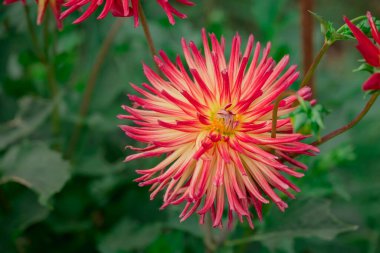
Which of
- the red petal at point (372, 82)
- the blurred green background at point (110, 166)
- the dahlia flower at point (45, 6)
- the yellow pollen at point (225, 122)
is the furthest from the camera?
the blurred green background at point (110, 166)

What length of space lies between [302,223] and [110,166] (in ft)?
1.87

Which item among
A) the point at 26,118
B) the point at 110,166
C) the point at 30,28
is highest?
the point at 30,28

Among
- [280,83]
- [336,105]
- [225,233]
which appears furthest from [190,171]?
[336,105]

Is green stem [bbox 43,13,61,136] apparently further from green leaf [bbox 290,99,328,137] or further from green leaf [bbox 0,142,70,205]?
green leaf [bbox 290,99,328,137]

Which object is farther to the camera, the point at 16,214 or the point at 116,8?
the point at 16,214

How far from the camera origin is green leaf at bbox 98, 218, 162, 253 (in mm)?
1422

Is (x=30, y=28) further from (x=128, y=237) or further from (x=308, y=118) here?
(x=308, y=118)

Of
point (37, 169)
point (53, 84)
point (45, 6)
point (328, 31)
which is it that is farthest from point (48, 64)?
point (328, 31)

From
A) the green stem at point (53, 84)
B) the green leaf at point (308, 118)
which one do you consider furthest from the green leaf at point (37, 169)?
the green leaf at point (308, 118)

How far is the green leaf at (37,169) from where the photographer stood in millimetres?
1233

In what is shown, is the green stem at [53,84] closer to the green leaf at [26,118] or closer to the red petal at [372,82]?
the green leaf at [26,118]

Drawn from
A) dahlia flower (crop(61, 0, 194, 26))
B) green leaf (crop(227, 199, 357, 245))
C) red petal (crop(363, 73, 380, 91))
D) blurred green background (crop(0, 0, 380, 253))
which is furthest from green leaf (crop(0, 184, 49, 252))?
red petal (crop(363, 73, 380, 91))

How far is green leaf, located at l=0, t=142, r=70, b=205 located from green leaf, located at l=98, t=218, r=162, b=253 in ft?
0.67

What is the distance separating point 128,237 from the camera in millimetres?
1482
